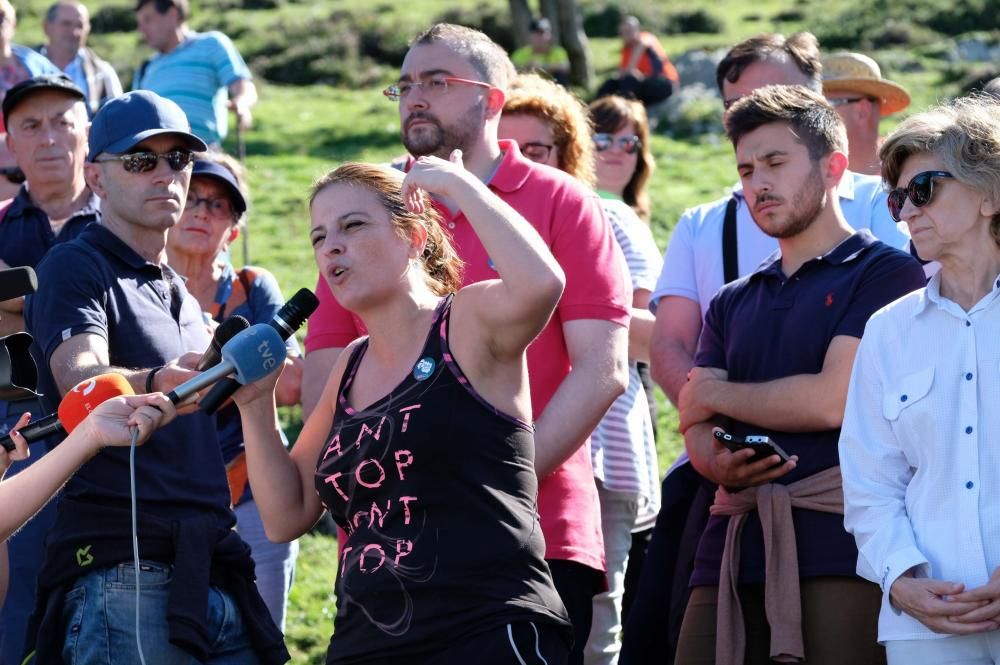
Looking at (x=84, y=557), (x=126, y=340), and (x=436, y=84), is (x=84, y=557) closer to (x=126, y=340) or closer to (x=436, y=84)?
(x=126, y=340)

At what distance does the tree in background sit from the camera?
27.5m

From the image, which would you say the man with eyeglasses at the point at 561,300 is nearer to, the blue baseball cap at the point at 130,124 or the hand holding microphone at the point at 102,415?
the blue baseball cap at the point at 130,124

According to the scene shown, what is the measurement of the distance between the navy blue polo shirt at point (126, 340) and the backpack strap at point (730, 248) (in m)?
2.16

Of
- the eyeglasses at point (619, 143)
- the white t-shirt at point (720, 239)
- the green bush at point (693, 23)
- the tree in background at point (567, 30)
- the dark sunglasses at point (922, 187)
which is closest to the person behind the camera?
the dark sunglasses at point (922, 187)

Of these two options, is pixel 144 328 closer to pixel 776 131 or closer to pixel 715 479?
pixel 715 479

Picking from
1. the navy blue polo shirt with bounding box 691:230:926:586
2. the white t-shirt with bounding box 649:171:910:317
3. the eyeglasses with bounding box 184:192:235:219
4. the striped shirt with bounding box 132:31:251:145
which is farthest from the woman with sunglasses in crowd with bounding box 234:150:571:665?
the striped shirt with bounding box 132:31:251:145

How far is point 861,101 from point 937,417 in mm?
3151

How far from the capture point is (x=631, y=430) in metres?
5.86

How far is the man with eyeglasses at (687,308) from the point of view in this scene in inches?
207

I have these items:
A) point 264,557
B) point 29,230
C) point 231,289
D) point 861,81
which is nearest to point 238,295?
point 231,289

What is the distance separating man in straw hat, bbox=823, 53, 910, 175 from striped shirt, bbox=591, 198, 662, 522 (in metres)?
1.10

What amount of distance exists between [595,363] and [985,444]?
1.29 meters

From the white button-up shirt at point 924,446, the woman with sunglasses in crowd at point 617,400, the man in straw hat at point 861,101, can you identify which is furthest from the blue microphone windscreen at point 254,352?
the man in straw hat at point 861,101

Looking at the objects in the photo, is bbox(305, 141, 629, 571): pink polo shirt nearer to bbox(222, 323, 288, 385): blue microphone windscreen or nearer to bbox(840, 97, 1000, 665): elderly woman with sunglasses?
bbox(840, 97, 1000, 665): elderly woman with sunglasses
